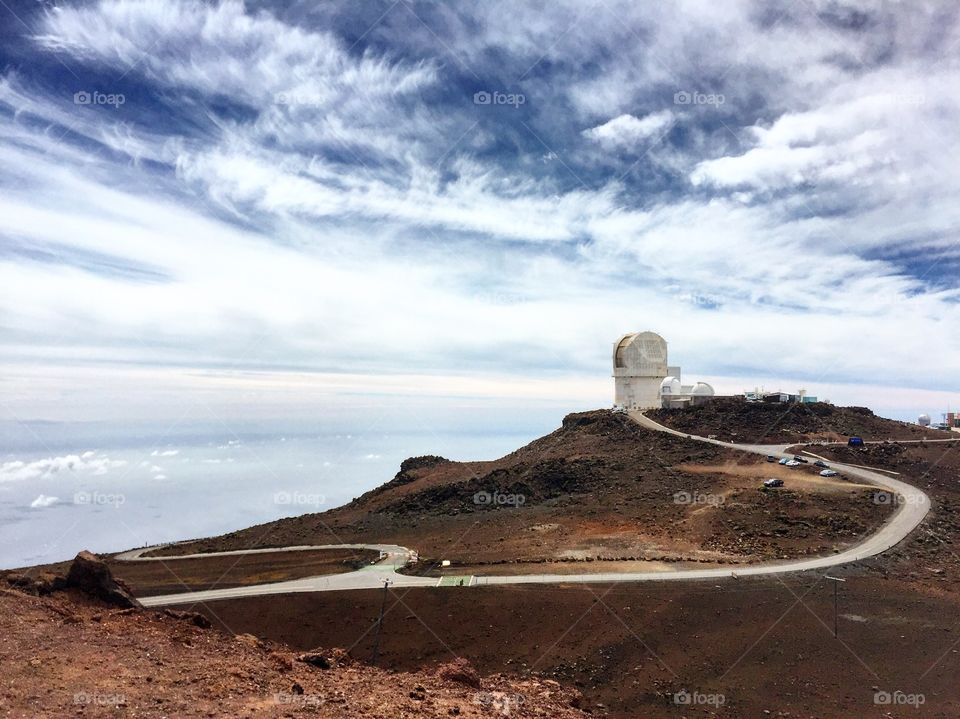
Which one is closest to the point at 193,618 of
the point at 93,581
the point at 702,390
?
the point at 93,581

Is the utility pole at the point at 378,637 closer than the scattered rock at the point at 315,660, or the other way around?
the scattered rock at the point at 315,660

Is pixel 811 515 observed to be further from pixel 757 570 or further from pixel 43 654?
pixel 43 654

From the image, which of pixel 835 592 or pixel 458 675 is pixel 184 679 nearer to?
pixel 458 675

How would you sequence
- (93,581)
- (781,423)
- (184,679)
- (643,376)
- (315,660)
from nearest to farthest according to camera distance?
(184,679), (315,660), (93,581), (781,423), (643,376)

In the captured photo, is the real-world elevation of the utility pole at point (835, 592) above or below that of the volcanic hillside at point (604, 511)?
below

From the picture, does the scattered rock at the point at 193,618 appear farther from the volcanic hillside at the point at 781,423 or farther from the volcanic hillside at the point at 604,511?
the volcanic hillside at the point at 781,423

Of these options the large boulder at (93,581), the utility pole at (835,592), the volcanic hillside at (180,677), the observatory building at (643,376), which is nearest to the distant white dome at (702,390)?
the observatory building at (643,376)

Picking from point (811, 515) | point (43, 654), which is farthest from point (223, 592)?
point (811, 515)
